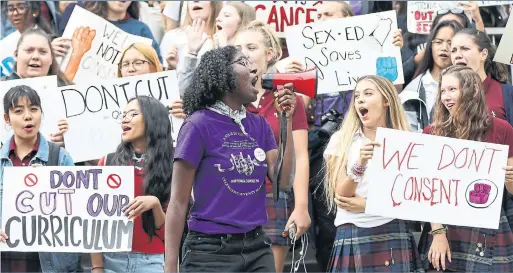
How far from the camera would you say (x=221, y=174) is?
17.7ft

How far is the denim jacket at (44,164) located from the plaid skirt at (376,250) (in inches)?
65.3

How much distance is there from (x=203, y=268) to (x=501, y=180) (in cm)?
195

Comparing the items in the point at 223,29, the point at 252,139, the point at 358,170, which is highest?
the point at 223,29

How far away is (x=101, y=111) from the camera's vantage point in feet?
25.6

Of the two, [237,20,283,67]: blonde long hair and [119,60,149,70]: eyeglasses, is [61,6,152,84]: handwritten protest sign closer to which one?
[119,60,149,70]: eyeglasses

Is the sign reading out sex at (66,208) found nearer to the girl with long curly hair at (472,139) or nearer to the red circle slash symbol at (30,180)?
the red circle slash symbol at (30,180)

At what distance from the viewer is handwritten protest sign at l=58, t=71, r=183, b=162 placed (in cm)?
770

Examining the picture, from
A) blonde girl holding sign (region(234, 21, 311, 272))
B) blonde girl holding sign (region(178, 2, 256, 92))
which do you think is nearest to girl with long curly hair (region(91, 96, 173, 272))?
blonde girl holding sign (region(234, 21, 311, 272))

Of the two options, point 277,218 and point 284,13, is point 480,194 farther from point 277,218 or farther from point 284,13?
point 284,13

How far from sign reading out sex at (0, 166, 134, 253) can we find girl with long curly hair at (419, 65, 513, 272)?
5.92ft

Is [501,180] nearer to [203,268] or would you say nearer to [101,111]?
[203,268]

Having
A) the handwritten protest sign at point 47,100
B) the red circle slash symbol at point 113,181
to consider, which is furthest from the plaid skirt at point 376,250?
the handwritten protest sign at point 47,100

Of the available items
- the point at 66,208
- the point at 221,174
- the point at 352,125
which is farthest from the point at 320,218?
the point at 221,174

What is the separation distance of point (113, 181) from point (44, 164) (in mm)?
534
